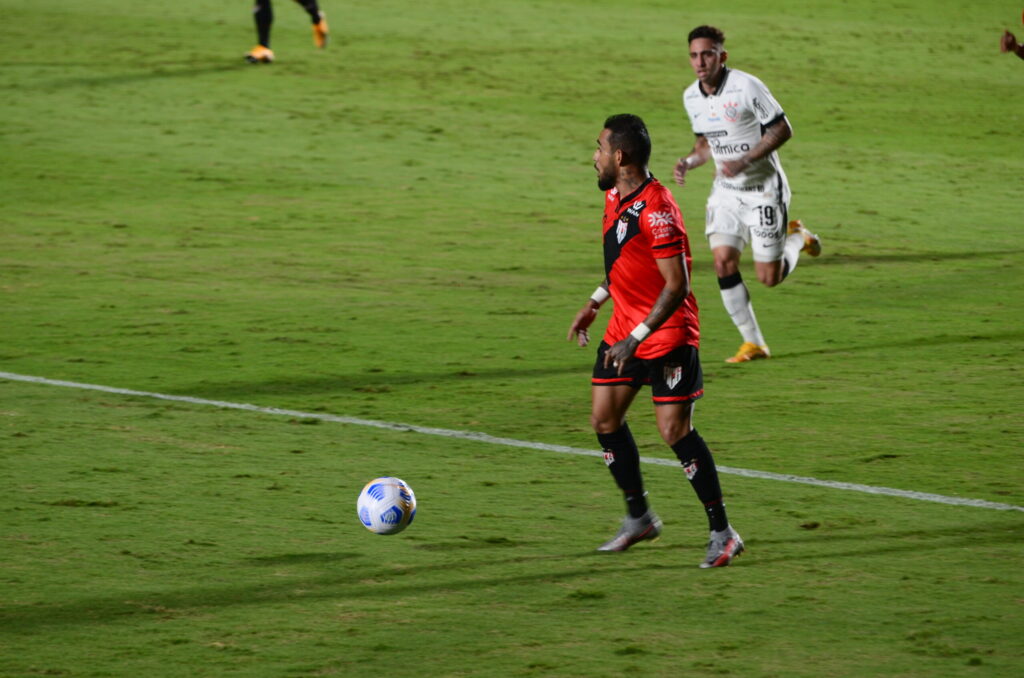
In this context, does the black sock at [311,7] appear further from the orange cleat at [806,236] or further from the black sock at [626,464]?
the black sock at [626,464]

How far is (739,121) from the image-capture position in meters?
10.9

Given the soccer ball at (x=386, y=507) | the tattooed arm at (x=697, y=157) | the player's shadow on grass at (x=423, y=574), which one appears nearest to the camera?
the player's shadow on grass at (x=423, y=574)

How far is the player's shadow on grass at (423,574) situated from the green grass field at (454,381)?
0.02 meters

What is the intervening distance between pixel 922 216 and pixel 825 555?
434 inches

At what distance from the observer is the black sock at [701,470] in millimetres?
6645

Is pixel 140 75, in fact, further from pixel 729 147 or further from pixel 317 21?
pixel 729 147

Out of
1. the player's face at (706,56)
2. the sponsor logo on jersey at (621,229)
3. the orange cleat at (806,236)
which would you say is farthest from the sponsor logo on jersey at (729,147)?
the sponsor logo on jersey at (621,229)

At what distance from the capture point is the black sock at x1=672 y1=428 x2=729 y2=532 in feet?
21.8

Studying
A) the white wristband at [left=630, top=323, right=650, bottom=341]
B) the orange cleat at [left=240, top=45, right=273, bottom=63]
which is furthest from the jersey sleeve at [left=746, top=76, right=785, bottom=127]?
the orange cleat at [left=240, top=45, right=273, bottom=63]

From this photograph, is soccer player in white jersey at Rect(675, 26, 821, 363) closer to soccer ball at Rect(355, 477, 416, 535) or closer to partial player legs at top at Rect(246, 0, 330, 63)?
soccer ball at Rect(355, 477, 416, 535)

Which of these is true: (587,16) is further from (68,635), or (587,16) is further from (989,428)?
(68,635)

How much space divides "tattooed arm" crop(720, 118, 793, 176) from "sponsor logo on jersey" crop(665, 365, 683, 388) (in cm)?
440

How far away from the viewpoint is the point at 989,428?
9188 millimetres

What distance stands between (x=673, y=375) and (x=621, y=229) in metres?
0.66
